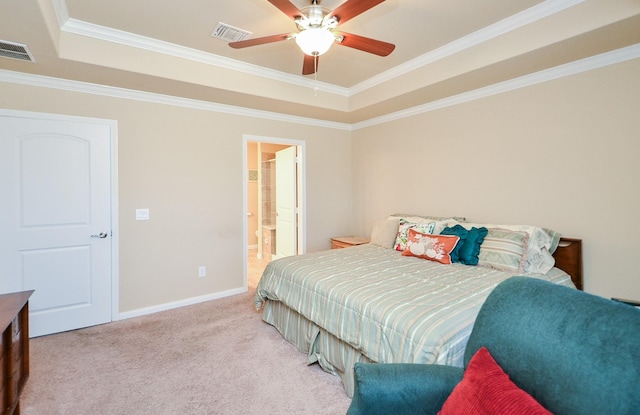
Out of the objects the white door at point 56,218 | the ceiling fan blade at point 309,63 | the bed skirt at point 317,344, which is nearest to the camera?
the bed skirt at point 317,344

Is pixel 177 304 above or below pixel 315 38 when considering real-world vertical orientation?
below

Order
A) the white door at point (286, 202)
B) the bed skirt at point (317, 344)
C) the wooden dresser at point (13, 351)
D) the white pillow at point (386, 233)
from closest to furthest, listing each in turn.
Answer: the wooden dresser at point (13, 351) → the bed skirt at point (317, 344) → the white pillow at point (386, 233) → the white door at point (286, 202)

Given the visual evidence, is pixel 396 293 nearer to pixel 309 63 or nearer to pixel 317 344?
Answer: pixel 317 344

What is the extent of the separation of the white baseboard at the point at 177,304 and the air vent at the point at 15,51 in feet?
8.07

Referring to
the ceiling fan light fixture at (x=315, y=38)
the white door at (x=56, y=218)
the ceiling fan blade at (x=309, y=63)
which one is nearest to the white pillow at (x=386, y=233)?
the ceiling fan blade at (x=309, y=63)

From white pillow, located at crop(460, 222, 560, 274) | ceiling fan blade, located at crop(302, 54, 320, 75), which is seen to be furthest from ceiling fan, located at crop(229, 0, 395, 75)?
white pillow, located at crop(460, 222, 560, 274)

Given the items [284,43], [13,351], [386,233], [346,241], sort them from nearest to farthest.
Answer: [13,351] < [284,43] < [386,233] < [346,241]

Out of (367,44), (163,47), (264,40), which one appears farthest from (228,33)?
(367,44)

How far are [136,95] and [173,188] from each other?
3.41ft

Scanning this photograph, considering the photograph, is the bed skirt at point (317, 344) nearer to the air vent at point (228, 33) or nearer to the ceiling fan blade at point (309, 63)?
the ceiling fan blade at point (309, 63)

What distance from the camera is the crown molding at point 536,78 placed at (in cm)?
243

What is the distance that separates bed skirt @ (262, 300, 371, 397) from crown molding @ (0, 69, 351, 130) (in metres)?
2.40

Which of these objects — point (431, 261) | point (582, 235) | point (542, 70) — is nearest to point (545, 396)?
point (431, 261)

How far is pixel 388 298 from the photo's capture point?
199cm
